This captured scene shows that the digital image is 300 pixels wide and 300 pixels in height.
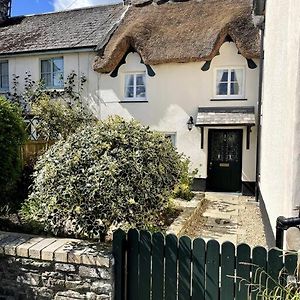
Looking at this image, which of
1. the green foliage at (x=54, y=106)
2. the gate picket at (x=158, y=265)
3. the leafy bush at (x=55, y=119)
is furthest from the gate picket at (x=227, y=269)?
the leafy bush at (x=55, y=119)

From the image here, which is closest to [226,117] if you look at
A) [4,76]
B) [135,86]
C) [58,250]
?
[135,86]

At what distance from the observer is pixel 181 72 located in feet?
44.8

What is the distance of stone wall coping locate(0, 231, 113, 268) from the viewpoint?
3922 millimetres

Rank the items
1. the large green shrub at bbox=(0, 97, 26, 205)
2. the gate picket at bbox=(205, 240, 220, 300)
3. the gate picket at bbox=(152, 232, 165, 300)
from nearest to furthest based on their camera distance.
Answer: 1. the gate picket at bbox=(205, 240, 220, 300)
2. the gate picket at bbox=(152, 232, 165, 300)
3. the large green shrub at bbox=(0, 97, 26, 205)

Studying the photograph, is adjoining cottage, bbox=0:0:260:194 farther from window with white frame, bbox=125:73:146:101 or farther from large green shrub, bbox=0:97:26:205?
large green shrub, bbox=0:97:26:205

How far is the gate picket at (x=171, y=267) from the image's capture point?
3787 mm

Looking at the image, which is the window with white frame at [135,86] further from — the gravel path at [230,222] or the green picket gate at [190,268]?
the green picket gate at [190,268]

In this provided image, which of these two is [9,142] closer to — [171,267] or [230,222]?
[171,267]

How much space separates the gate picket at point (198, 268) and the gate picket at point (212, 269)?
0.16ft

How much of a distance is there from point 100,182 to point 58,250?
38.9 inches

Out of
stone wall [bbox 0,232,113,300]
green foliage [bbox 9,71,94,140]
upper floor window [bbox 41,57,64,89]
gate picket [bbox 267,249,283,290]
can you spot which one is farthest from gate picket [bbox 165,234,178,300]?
upper floor window [bbox 41,57,64,89]

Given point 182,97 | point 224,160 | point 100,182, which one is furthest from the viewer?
point 182,97

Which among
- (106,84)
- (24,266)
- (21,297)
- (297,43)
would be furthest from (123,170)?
(106,84)

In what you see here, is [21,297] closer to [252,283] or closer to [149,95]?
[252,283]
